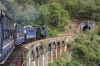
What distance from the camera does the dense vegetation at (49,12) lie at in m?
43.6

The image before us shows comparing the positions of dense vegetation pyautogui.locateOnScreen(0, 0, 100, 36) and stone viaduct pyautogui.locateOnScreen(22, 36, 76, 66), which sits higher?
dense vegetation pyautogui.locateOnScreen(0, 0, 100, 36)

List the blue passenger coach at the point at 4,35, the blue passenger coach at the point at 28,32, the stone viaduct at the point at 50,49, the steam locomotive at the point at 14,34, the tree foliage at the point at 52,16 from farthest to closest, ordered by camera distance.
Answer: the tree foliage at the point at 52,16, the blue passenger coach at the point at 28,32, the stone viaduct at the point at 50,49, the steam locomotive at the point at 14,34, the blue passenger coach at the point at 4,35

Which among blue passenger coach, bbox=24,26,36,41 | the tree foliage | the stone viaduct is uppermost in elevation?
the tree foliage

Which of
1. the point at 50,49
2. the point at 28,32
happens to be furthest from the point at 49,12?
the point at 28,32

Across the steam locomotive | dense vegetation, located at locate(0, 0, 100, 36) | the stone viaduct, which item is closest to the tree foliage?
dense vegetation, located at locate(0, 0, 100, 36)

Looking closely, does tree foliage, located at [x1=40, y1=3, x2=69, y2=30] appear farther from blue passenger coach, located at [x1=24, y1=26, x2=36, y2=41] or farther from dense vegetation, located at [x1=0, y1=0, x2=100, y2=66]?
blue passenger coach, located at [x1=24, y1=26, x2=36, y2=41]

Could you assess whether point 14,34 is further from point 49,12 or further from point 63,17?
point 63,17

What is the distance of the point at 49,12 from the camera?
1829 inches

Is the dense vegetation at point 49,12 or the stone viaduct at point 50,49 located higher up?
the dense vegetation at point 49,12

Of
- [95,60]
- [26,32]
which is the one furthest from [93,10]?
[26,32]

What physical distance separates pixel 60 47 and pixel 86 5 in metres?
27.9

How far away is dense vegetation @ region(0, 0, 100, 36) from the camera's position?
4361cm

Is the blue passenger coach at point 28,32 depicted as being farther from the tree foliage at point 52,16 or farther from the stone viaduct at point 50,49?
the tree foliage at point 52,16

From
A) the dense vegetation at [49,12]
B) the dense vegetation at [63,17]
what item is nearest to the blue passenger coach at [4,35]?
the dense vegetation at [63,17]
